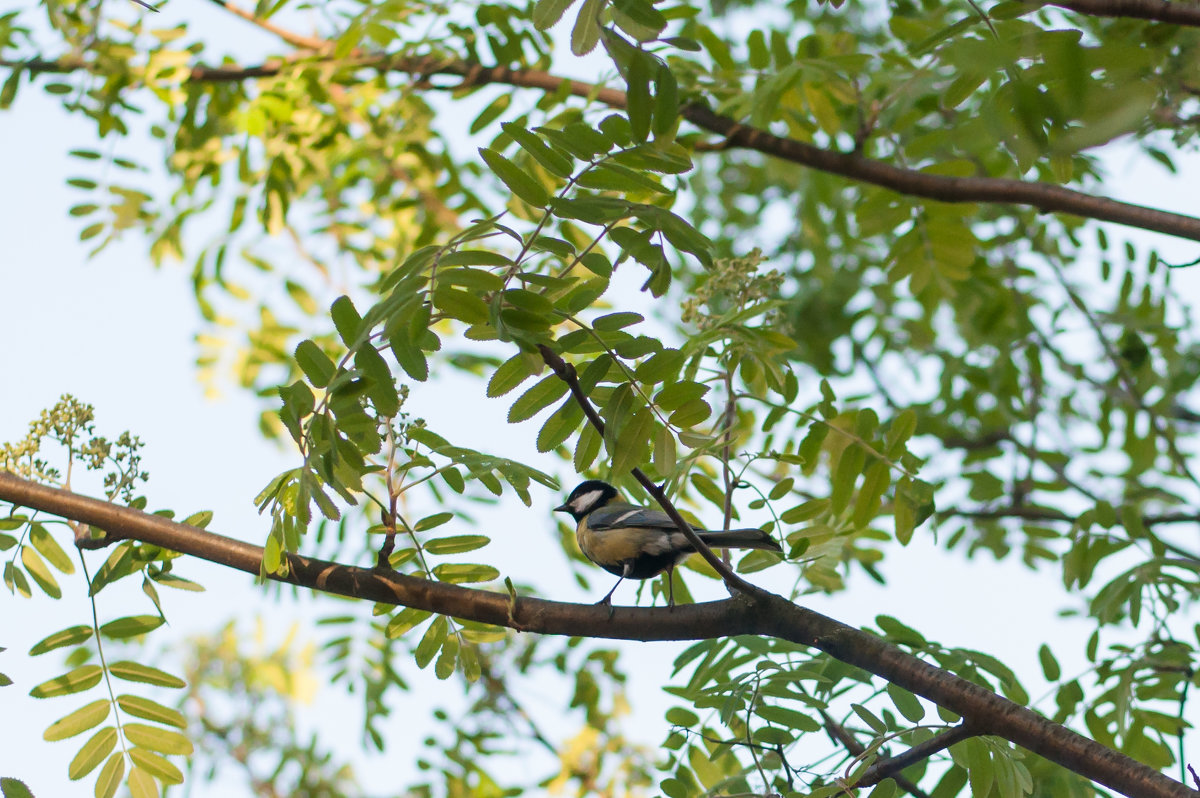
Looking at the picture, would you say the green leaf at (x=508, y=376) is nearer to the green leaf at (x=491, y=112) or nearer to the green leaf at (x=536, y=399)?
the green leaf at (x=536, y=399)

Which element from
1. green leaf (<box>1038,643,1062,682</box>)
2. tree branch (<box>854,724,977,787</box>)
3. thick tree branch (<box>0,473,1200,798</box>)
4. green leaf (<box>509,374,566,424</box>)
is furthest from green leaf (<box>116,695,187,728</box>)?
green leaf (<box>1038,643,1062,682</box>)

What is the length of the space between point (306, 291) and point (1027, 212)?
4.54 meters

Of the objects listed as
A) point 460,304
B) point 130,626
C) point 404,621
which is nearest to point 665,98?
point 460,304

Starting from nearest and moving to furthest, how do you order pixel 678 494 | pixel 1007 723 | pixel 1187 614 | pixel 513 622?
pixel 1007 723 < pixel 513 622 < pixel 678 494 < pixel 1187 614

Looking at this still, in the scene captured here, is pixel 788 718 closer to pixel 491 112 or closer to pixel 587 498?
pixel 587 498

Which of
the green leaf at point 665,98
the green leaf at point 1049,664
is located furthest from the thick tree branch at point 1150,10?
the green leaf at point 1049,664

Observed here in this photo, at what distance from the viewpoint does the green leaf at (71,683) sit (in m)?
2.98

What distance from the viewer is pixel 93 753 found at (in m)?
2.99

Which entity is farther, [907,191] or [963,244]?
[963,244]

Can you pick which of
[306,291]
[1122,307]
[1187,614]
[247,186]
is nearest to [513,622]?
[1187,614]

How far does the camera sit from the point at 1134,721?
12.3 feet

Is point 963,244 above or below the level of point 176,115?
below

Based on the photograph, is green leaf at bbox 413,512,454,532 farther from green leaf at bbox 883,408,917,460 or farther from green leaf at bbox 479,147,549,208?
green leaf at bbox 883,408,917,460

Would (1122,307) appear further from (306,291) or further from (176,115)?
(176,115)
